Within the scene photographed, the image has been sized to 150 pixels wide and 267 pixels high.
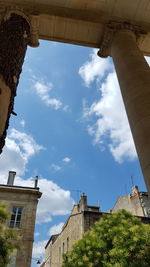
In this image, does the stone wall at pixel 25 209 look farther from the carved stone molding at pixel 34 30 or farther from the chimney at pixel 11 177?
the carved stone molding at pixel 34 30

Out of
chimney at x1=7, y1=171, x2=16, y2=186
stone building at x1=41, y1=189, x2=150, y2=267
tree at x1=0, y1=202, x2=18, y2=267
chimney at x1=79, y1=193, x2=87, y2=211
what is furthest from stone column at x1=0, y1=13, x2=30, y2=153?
chimney at x1=7, y1=171, x2=16, y2=186

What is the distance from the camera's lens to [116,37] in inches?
198

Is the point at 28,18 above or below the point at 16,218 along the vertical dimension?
above

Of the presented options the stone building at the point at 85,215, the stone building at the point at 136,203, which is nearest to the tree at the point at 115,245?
the stone building at the point at 85,215

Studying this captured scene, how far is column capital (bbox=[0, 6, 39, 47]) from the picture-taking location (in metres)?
4.65

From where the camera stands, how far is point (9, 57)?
3592mm

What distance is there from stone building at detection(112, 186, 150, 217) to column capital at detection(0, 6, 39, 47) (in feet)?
55.8

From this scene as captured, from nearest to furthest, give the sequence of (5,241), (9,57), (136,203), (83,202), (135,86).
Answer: (9,57) → (135,86) → (5,241) → (83,202) → (136,203)

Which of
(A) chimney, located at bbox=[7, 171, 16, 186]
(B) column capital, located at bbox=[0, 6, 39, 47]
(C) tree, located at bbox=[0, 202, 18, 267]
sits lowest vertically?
(C) tree, located at bbox=[0, 202, 18, 267]

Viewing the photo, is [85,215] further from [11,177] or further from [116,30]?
[116,30]

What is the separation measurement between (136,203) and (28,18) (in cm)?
1833

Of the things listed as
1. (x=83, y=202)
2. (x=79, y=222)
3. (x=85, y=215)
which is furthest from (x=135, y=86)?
(x=83, y=202)

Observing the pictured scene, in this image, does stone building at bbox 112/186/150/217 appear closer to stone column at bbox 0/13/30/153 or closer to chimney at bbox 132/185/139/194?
chimney at bbox 132/185/139/194

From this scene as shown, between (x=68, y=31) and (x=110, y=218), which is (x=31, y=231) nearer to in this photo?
(x=110, y=218)
